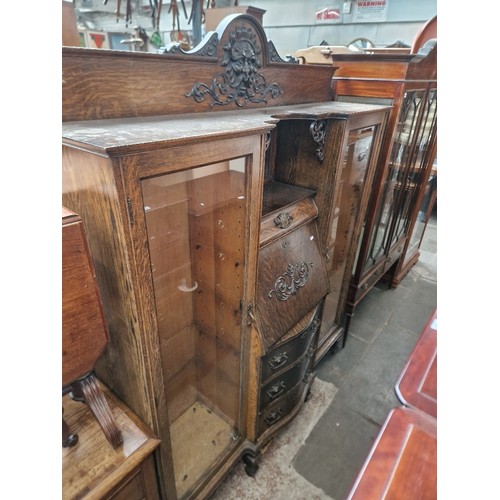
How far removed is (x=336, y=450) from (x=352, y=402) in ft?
1.05

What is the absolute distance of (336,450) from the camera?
165cm

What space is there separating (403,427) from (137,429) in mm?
751

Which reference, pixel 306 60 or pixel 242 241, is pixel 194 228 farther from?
pixel 306 60

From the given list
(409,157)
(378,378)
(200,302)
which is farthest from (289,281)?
(409,157)

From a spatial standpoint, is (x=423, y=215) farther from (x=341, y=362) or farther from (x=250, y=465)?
(x=250, y=465)

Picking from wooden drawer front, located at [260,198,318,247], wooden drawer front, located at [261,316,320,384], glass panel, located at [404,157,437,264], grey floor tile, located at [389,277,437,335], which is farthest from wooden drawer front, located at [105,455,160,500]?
Result: glass panel, located at [404,157,437,264]

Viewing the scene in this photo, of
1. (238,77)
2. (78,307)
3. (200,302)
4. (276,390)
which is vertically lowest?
(276,390)

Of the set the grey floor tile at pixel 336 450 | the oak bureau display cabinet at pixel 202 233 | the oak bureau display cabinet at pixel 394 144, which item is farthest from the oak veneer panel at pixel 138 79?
the grey floor tile at pixel 336 450

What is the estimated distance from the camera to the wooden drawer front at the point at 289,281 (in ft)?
4.04

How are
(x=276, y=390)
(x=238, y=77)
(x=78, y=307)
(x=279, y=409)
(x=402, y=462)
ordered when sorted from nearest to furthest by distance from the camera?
1. (x=78, y=307)
2. (x=402, y=462)
3. (x=238, y=77)
4. (x=276, y=390)
5. (x=279, y=409)

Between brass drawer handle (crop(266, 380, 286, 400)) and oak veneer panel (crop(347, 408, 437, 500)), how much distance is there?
556 millimetres

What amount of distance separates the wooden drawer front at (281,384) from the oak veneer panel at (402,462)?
54 cm

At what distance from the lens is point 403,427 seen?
91 cm
